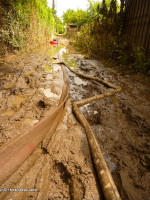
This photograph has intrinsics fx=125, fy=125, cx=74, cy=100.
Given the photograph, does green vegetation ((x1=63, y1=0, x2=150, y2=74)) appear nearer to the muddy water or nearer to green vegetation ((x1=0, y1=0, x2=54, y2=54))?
the muddy water

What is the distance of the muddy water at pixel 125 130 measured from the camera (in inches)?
56.8

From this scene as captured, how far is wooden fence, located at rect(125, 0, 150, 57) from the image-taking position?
4.64 metres

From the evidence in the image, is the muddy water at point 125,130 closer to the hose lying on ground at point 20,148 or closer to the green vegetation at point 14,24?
the hose lying on ground at point 20,148

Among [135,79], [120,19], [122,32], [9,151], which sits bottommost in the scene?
[9,151]

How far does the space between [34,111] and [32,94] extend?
75 centimetres

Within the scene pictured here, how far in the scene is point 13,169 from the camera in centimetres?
144

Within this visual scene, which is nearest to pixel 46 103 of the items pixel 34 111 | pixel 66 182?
pixel 34 111

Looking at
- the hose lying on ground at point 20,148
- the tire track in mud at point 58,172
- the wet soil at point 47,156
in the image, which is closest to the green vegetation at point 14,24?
the wet soil at point 47,156

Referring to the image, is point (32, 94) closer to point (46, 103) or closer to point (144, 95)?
point (46, 103)

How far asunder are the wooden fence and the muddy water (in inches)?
82.0

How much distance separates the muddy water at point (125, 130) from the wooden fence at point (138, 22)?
2084 millimetres

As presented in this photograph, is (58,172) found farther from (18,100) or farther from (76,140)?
(18,100)

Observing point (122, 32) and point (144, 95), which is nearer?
point (144, 95)

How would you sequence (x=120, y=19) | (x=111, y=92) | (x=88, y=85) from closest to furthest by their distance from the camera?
(x=111, y=92), (x=88, y=85), (x=120, y=19)
